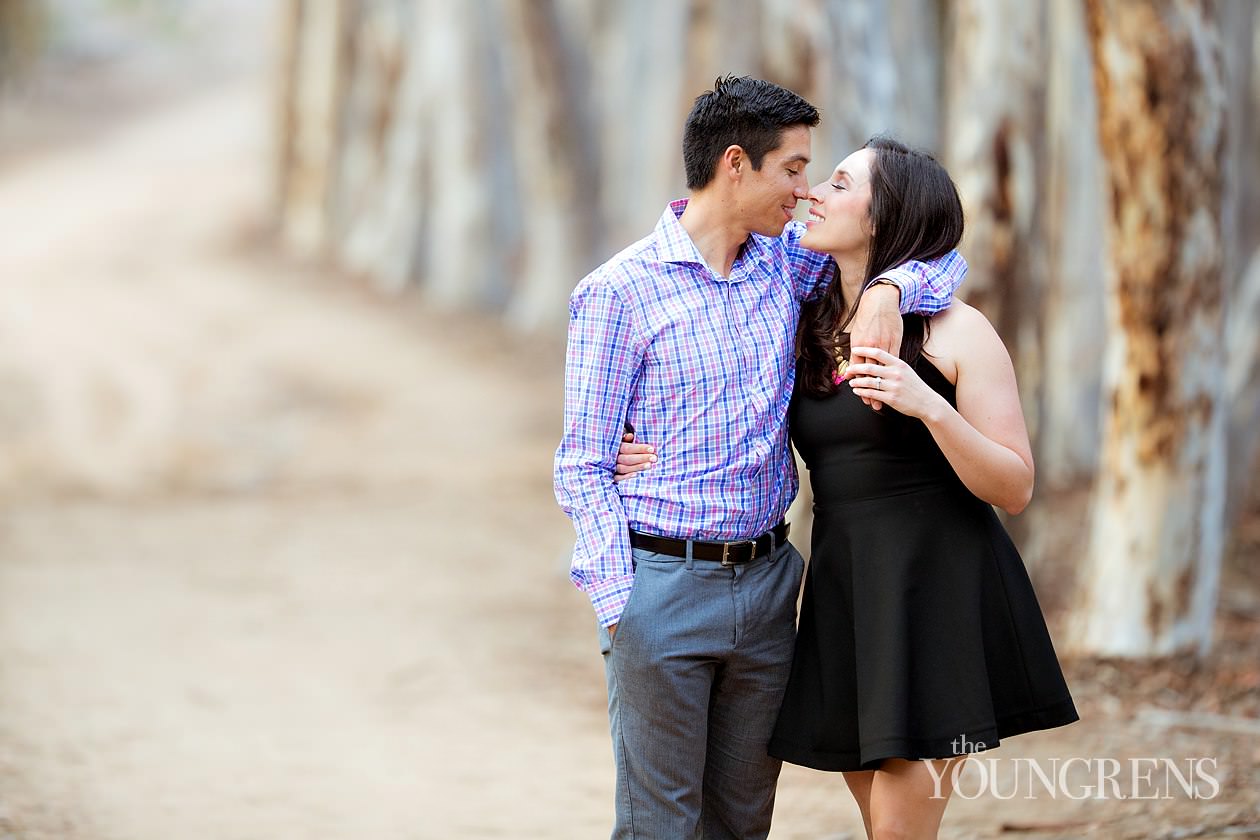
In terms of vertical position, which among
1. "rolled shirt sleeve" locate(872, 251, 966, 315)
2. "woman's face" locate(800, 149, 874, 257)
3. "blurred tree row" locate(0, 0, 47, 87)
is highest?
"blurred tree row" locate(0, 0, 47, 87)

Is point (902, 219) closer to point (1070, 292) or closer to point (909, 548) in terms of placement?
point (909, 548)

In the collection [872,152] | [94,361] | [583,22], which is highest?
[583,22]

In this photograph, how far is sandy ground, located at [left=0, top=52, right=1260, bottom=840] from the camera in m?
5.93

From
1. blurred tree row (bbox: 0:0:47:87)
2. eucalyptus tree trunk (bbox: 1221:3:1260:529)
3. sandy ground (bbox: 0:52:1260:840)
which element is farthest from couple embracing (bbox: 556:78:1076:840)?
blurred tree row (bbox: 0:0:47:87)

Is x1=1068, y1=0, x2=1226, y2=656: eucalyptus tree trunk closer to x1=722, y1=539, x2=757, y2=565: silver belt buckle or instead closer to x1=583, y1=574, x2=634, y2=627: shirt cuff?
x1=722, y1=539, x2=757, y2=565: silver belt buckle

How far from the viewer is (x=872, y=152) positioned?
11.7 ft

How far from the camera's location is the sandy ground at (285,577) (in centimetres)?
593

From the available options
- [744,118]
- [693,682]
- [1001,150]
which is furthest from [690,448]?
[1001,150]

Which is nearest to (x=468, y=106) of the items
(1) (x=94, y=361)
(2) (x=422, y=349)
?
(2) (x=422, y=349)

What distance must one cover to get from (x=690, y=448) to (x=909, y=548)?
57 cm

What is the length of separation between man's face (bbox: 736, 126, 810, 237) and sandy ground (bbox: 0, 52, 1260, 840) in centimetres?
278

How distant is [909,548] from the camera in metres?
3.43

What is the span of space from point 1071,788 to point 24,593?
696 centimetres

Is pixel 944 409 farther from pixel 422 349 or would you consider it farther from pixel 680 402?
pixel 422 349
